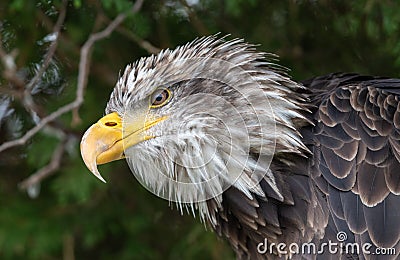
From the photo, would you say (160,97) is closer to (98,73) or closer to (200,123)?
(200,123)

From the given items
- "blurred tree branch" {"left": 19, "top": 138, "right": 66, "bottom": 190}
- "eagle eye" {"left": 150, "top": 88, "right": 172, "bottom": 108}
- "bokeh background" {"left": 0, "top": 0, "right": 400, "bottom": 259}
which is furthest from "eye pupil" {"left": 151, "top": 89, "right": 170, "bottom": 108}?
"blurred tree branch" {"left": 19, "top": 138, "right": 66, "bottom": 190}

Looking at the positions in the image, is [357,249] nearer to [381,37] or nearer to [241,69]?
[241,69]

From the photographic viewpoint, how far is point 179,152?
3660 millimetres

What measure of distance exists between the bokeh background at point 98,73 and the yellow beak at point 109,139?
0.89 m

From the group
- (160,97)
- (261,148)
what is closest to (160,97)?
(160,97)

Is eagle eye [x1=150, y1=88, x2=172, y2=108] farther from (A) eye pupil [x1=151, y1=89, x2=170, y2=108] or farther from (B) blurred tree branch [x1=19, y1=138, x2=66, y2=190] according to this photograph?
(B) blurred tree branch [x1=19, y1=138, x2=66, y2=190]

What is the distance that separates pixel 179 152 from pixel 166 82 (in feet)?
1.16

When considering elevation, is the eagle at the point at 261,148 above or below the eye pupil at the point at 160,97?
below

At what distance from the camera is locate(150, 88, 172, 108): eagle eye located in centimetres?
374

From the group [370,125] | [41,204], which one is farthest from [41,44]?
[370,125]

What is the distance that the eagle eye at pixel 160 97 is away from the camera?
147 inches

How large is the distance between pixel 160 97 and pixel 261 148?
0.55 m

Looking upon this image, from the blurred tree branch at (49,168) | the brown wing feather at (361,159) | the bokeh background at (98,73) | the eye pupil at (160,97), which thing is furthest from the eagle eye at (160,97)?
the blurred tree branch at (49,168)

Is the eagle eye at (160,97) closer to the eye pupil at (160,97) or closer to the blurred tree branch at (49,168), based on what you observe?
the eye pupil at (160,97)
